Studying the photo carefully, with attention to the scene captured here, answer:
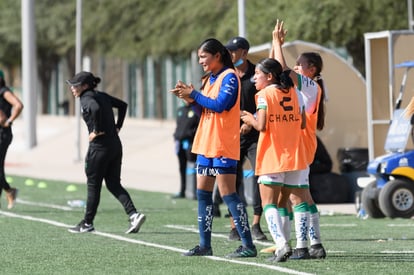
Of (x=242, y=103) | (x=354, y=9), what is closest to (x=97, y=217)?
(x=242, y=103)

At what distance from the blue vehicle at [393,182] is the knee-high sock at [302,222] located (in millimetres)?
6044

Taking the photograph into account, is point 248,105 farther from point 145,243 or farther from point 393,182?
point 393,182

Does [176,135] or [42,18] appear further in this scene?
[42,18]

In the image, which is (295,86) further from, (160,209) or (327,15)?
(327,15)

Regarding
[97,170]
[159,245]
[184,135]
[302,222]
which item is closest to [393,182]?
[97,170]

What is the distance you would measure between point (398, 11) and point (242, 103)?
21.2 meters

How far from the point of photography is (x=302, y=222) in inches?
476

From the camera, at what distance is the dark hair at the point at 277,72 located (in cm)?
1199

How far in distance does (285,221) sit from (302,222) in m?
0.15

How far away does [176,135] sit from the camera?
23359 mm

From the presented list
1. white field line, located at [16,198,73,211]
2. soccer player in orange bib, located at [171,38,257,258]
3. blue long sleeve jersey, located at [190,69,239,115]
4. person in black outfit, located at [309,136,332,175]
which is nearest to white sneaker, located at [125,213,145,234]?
soccer player in orange bib, located at [171,38,257,258]

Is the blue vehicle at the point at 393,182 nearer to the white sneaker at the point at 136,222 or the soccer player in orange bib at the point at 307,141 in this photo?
the white sneaker at the point at 136,222

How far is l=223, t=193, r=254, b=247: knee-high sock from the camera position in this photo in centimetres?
1231

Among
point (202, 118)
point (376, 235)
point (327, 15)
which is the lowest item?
A: point (376, 235)
